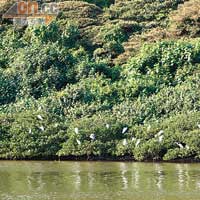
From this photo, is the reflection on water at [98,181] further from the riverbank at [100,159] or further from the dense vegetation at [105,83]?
the dense vegetation at [105,83]

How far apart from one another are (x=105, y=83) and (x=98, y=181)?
14.0 meters

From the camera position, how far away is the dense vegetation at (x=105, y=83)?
29594mm

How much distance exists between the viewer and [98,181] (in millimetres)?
23016

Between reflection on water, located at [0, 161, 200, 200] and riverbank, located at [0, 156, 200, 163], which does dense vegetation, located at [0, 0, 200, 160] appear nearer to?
riverbank, located at [0, 156, 200, 163]

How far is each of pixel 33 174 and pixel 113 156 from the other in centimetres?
550

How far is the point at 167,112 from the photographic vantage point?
3262 centimetres

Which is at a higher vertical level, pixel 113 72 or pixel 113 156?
pixel 113 72

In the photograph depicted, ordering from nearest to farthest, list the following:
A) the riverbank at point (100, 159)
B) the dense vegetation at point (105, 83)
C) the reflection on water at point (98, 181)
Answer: the reflection on water at point (98, 181) → the riverbank at point (100, 159) → the dense vegetation at point (105, 83)

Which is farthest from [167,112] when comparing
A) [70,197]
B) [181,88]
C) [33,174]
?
[70,197]

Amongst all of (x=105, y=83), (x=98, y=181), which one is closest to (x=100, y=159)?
(x=98, y=181)

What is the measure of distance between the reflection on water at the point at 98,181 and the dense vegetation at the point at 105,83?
1.36 m

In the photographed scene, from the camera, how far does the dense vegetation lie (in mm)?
29594

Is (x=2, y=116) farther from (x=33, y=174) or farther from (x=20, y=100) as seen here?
(x=33, y=174)

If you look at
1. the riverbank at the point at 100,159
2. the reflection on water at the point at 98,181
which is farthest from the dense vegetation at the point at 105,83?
the reflection on water at the point at 98,181
